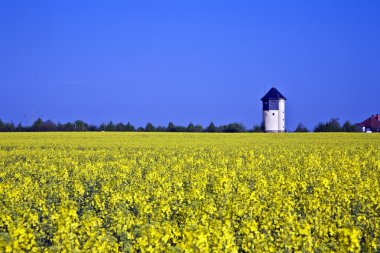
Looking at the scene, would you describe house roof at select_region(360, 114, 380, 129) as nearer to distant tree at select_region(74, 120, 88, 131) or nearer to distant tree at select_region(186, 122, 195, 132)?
distant tree at select_region(186, 122, 195, 132)

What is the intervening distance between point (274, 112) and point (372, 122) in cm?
3038

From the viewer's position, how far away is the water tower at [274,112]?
7681 cm

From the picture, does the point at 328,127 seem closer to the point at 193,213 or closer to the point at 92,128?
the point at 92,128

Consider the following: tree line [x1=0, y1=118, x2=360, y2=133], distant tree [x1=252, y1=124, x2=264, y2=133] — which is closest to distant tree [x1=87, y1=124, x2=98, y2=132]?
tree line [x1=0, y1=118, x2=360, y2=133]

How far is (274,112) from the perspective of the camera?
77.9 metres

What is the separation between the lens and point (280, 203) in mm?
10273

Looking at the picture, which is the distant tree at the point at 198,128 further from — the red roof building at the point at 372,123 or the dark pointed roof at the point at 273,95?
the red roof building at the point at 372,123

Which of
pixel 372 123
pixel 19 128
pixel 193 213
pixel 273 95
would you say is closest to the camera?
pixel 193 213

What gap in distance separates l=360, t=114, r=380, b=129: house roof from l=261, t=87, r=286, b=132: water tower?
26906mm

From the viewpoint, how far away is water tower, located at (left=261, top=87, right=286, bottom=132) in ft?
252

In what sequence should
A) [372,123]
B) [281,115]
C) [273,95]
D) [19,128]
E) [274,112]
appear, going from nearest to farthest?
[19,128] < [274,112] < [281,115] < [273,95] < [372,123]

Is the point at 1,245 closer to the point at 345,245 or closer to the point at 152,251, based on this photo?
the point at 152,251

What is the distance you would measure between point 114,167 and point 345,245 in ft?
47.5

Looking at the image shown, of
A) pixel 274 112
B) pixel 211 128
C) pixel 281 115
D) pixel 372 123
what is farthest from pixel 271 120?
pixel 372 123
